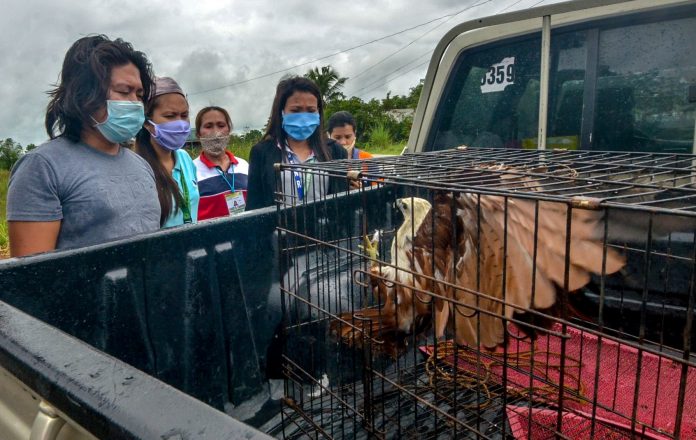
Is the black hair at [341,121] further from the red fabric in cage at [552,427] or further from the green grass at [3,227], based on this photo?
the red fabric in cage at [552,427]

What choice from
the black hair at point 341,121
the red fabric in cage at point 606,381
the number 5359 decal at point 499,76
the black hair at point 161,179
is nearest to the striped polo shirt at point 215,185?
the black hair at point 161,179

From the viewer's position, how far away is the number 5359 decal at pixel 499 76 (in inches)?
122

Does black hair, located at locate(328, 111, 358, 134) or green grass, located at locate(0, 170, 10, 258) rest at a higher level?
black hair, located at locate(328, 111, 358, 134)

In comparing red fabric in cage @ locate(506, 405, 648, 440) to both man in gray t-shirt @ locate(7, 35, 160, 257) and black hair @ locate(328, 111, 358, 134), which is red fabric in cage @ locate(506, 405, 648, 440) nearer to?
man in gray t-shirt @ locate(7, 35, 160, 257)

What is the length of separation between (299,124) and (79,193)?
64.4 inches

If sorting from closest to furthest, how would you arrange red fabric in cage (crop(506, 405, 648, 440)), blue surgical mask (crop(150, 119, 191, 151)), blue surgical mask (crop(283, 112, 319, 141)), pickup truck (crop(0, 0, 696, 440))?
pickup truck (crop(0, 0, 696, 440)) → red fabric in cage (crop(506, 405, 648, 440)) → blue surgical mask (crop(150, 119, 191, 151)) → blue surgical mask (crop(283, 112, 319, 141))

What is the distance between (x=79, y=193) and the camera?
2.00 metres

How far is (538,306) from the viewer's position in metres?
1.48

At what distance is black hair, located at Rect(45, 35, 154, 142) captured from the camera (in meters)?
2.10

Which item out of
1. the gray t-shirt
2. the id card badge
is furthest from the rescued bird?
the id card badge

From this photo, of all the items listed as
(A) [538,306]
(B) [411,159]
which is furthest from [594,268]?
(B) [411,159]

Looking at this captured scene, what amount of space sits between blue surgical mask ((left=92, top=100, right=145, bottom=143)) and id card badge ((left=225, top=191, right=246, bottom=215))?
161 centimetres

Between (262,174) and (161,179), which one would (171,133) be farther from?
(262,174)

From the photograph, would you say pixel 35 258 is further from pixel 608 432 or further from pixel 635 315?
pixel 635 315
